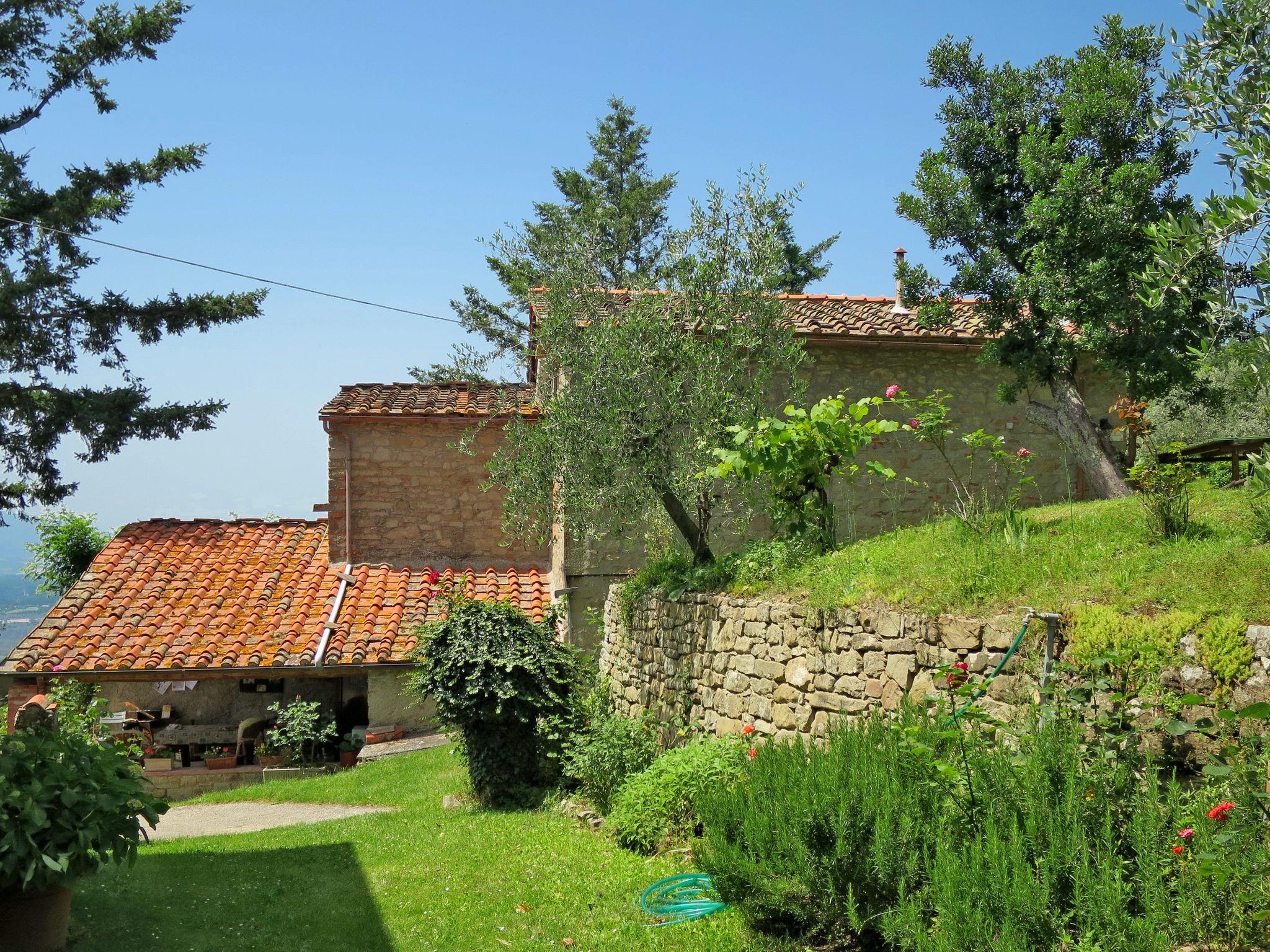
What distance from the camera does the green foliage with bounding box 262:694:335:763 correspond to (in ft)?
45.5

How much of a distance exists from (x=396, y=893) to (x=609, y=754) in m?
2.60

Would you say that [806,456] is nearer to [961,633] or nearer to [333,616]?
[961,633]

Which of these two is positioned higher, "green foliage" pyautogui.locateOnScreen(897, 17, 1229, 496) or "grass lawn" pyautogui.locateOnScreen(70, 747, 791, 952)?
"green foliage" pyautogui.locateOnScreen(897, 17, 1229, 496)

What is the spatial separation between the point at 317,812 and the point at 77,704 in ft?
15.2

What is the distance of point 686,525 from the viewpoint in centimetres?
1005

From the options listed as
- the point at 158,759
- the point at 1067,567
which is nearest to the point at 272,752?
the point at 158,759

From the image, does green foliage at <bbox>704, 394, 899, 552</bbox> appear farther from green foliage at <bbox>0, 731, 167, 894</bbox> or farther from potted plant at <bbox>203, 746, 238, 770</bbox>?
potted plant at <bbox>203, 746, 238, 770</bbox>

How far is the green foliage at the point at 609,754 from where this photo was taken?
9.08 m

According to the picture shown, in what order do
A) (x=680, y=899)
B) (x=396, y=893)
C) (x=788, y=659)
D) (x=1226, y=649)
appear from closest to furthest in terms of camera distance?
(x=1226, y=649)
(x=680, y=899)
(x=396, y=893)
(x=788, y=659)

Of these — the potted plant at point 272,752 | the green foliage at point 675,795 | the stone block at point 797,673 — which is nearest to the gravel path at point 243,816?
the potted plant at point 272,752

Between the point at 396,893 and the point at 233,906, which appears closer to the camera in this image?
the point at 233,906

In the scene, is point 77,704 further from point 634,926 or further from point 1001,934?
point 1001,934

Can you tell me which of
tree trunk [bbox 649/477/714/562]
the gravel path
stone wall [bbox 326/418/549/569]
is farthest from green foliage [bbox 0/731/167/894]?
stone wall [bbox 326/418/549/569]

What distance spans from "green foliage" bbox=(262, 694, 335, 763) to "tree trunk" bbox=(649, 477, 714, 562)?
698cm
